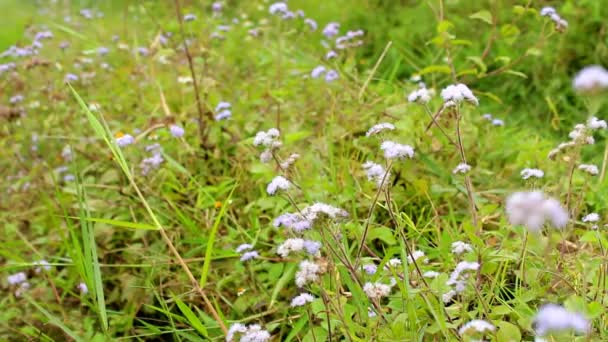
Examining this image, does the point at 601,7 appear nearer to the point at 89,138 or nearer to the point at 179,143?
the point at 179,143

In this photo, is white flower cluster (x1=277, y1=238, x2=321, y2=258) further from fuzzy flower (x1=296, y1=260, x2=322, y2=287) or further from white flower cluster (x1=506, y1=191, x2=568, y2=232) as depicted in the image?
white flower cluster (x1=506, y1=191, x2=568, y2=232)

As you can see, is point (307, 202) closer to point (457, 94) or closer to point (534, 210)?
point (457, 94)

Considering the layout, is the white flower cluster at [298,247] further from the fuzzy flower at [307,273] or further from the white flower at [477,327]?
the white flower at [477,327]

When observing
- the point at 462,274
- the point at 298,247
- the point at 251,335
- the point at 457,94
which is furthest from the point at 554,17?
the point at 251,335

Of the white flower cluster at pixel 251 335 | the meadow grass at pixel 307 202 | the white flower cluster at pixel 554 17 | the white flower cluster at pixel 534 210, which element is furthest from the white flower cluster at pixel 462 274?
the white flower cluster at pixel 554 17

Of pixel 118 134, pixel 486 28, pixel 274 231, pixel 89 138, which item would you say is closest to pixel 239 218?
pixel 274 231

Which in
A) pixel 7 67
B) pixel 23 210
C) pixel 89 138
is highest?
pixel 7 67

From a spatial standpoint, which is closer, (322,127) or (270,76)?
(322,127)

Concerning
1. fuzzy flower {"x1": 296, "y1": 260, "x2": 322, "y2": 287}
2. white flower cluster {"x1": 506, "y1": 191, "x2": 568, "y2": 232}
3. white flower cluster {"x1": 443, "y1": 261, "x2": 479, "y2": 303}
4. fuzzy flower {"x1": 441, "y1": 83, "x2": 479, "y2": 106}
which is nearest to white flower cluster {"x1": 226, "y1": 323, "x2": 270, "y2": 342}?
fuzzy flower {"x1": 296, "y1": 260, "x2": 322, "y2": 287}
